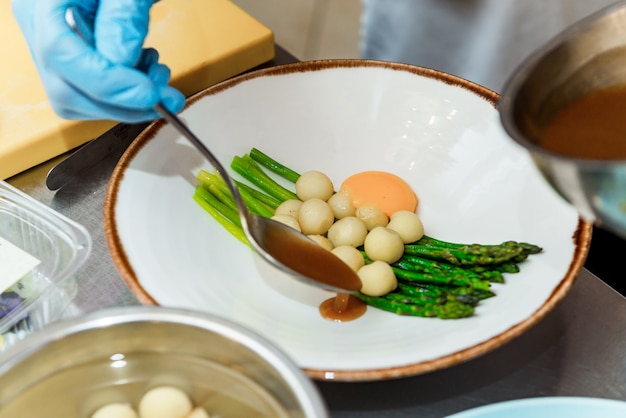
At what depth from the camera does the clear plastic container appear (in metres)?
1.35

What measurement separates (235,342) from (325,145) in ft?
2.84

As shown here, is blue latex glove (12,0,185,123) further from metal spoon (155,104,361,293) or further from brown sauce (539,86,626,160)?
brown sauce (539,86,626,160)

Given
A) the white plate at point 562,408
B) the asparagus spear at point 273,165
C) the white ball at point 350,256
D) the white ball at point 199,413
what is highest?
the white plate at point 562,408

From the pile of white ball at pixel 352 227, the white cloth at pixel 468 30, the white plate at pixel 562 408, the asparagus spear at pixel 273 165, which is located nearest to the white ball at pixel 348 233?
the pile of white ball at pixel 352 227

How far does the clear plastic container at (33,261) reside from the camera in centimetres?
135

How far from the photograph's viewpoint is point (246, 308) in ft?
4.34

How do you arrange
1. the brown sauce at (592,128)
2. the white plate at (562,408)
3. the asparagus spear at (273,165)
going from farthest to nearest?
the asparagus spear at (273,165), the white plate at (562,408), the brown sauce at (592,128)

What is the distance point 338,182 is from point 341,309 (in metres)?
0.44

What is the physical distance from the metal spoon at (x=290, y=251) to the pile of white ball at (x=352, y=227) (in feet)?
0.18

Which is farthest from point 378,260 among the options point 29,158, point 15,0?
point 15,0

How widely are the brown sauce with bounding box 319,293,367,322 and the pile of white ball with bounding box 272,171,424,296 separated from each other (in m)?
0.04

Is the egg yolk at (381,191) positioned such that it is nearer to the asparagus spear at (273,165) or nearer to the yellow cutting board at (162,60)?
the asparagus spear at (273,165)

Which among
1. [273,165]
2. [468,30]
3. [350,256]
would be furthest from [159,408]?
[468,30]

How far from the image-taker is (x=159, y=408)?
1.02m
